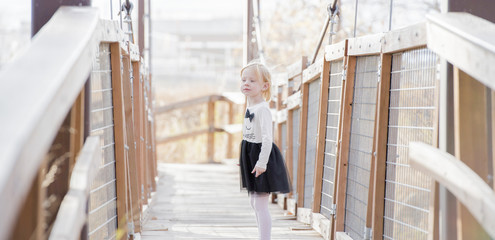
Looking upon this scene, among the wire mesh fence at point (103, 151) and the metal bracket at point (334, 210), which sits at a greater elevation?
the wire mesh fence at point (103, 151)

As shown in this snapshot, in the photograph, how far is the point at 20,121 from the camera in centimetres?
105

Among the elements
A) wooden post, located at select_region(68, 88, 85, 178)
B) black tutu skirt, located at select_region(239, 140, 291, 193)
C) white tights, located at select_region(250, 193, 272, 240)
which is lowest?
white tights, located at select_region(250, 193, 272, 240)

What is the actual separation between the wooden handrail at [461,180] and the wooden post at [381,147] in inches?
29.7

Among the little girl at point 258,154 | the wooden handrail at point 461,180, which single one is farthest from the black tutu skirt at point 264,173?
the wooden handrail at point 461,180

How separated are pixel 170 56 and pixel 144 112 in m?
18.2

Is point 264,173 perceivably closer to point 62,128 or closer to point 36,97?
point 62,128

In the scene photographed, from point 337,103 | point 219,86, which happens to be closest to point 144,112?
point 337,103

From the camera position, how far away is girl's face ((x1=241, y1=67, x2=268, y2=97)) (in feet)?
10.1

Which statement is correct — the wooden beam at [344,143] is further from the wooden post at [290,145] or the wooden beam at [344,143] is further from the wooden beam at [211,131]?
the wooden beam at [211,131]

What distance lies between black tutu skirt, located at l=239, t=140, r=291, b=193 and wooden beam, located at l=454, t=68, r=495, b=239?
4.53ft

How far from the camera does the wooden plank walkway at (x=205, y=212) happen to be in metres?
3.73

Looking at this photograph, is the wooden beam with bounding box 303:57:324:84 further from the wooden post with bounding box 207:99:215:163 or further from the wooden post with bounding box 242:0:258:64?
the wooden post with bounding box 207:99:215:163

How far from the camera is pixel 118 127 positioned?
275 centimetres

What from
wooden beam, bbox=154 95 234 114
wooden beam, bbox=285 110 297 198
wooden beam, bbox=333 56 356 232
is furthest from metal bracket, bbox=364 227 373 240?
wooden beam, bbox=154 95 234 114
